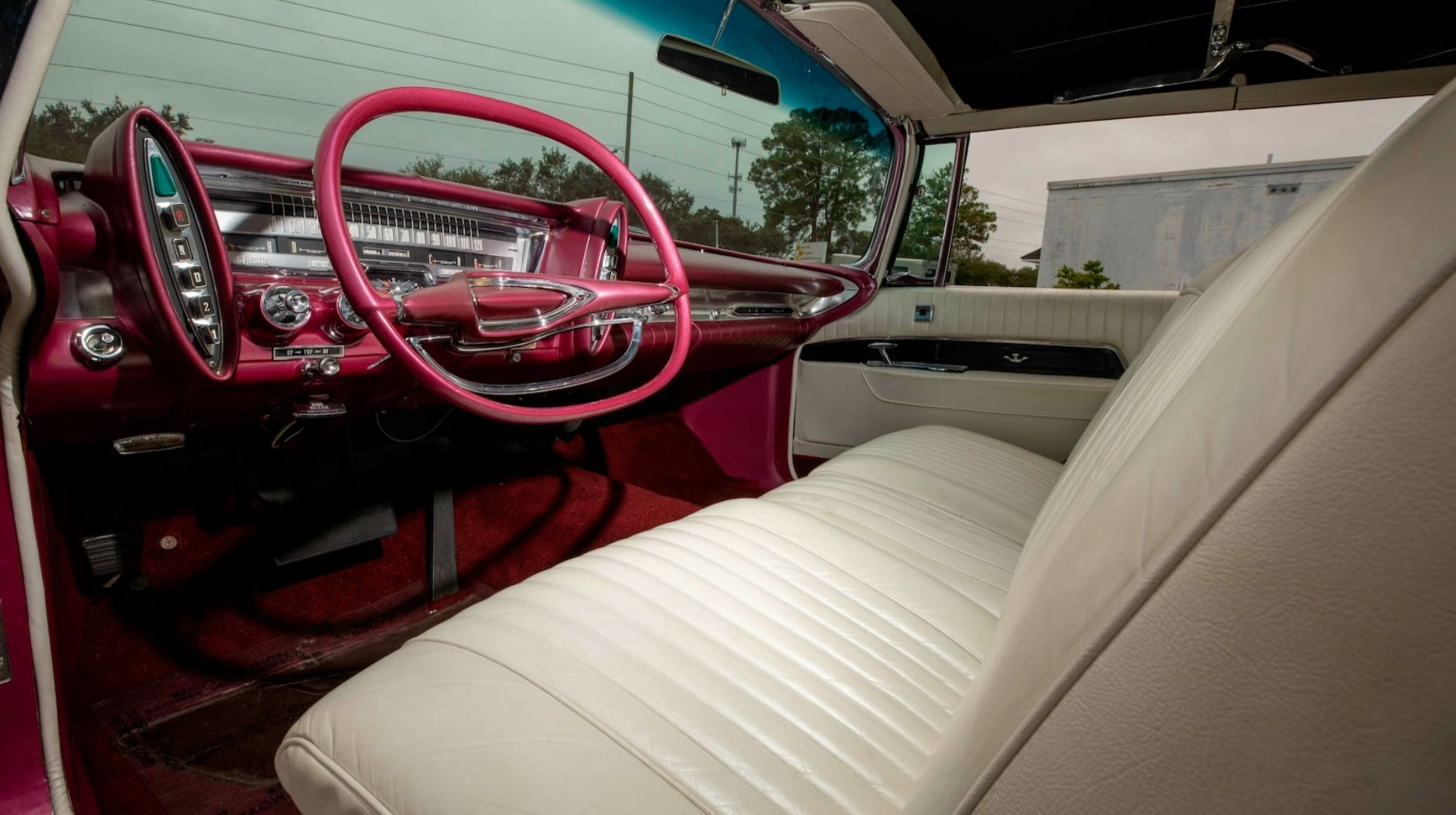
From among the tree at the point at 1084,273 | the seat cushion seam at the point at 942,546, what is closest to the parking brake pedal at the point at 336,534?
the seat cushion seam at the point at 942,546

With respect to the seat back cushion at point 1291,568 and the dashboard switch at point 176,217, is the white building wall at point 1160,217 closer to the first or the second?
the seat back cushion at point 1291,568

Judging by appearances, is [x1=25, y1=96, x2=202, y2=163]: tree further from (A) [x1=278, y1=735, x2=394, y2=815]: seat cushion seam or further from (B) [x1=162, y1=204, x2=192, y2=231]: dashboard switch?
(A) [x1=278, y1=735, x2=394, y2=815]: seat cushion seam

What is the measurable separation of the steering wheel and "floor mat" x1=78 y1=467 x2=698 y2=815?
893 millimetres

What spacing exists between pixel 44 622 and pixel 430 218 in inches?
34.9

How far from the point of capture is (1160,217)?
4277 millimetres

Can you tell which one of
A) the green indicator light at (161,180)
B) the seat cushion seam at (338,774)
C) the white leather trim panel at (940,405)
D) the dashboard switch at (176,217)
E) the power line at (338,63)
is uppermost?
the power line at (338,63)

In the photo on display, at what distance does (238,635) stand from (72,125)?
1128 millimetres

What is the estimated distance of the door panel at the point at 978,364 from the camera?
239cm

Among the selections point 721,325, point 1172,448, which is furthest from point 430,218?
point 1172,448

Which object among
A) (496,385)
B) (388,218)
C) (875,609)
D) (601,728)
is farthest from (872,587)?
(388,218)

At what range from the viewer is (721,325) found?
2.23 metres

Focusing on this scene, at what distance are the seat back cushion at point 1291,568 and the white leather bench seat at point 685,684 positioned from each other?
0.93 feet

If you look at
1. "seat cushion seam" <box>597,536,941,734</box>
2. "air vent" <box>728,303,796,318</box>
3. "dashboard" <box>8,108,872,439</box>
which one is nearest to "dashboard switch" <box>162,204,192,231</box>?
"dashboard" <box>8,108,872,439</box>

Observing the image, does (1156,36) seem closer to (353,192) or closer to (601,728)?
(353,192)
